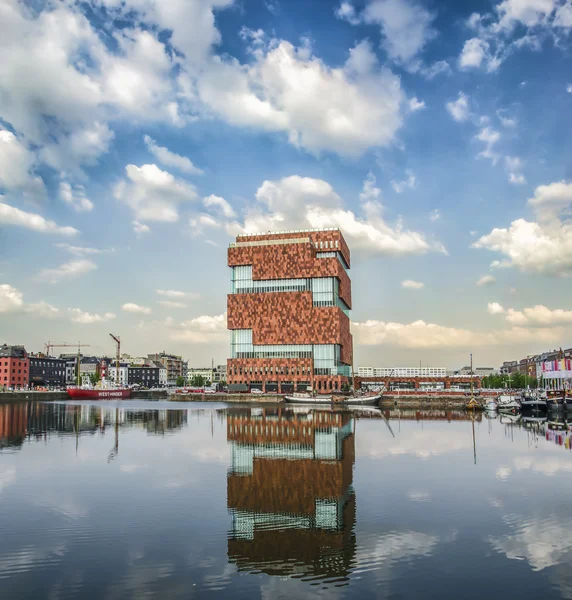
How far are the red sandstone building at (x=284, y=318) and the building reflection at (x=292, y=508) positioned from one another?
121091 millimetres

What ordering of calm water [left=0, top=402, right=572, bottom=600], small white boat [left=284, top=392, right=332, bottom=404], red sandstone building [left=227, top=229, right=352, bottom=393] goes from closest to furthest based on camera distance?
calm water [left=0, top=402, right=572, bottom=600]
small white boat [left=284, top=392, right=332, bottom=404]
red sandstone building [left=227, top=229, right=352, bottom=393]

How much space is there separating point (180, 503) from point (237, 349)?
15031cm

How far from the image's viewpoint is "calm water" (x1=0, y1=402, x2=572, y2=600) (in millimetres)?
17266

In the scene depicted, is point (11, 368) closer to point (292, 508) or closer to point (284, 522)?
point (292, 508)

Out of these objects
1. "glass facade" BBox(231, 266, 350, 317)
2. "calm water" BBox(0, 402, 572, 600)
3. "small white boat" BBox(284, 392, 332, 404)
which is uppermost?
"glass facade" BBox(231, 266, 350, 317)

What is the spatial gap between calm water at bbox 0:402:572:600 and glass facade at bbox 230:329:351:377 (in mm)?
123539

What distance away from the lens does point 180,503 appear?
2717 centimetres

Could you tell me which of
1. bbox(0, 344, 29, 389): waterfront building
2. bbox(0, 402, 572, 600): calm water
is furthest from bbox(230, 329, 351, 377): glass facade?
bbox(0, 402, 572, 600): calm water

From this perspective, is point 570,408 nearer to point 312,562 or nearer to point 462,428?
point 462,428

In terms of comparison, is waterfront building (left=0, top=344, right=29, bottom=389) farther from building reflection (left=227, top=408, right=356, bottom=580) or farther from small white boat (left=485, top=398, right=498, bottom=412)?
building reflection (left=227, top=408, right=356, bottom=580)

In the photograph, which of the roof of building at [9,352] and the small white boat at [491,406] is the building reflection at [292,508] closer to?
the small white boat at [491,406]

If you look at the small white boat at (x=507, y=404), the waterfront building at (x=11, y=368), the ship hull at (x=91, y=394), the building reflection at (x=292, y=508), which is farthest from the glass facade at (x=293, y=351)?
the building reflection at (x=292, y=508)

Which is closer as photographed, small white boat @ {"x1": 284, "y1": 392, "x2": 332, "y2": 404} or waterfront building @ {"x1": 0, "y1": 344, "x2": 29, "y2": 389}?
small white boat @ {"x1": 284, "y1": 392, "x2": 332, "y2": 404}

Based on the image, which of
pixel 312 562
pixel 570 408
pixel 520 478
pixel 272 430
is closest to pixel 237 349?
pixel 570 408
